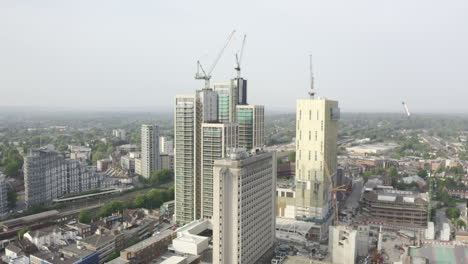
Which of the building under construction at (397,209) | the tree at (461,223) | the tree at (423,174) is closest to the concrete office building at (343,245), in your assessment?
the building under construction at (397,209)

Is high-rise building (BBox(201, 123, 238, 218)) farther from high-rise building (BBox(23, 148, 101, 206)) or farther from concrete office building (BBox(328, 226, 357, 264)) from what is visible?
high-rise building (BBox(23, 148, 101, 206))

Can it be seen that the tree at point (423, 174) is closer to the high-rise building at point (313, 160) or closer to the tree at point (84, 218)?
the high-rise building at point (313, 160)

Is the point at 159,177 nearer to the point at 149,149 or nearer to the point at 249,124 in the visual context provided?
the point at 149,149

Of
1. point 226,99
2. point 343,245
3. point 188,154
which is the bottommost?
point 343,245

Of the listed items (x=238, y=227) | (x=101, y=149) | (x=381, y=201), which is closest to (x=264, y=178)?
(x=238, y=227)

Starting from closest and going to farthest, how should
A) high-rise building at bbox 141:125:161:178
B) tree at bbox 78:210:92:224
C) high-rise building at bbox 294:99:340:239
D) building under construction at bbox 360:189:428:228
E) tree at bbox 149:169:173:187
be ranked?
1. high-rise building at bbox 294:99:340:239
2. tree at bbox 78:210:92:224
3. building under construction at bbox 360:189:428:228
4. tree at bbox 149:169:173:187
5. high-rise building at bbox 141:125:161:178

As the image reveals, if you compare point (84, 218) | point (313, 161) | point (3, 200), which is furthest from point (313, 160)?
point (3, 200)

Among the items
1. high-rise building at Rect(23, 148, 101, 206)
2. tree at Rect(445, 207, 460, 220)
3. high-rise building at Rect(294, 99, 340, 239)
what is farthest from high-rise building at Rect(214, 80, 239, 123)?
tree at Rect(445, 207, 460, 220)
